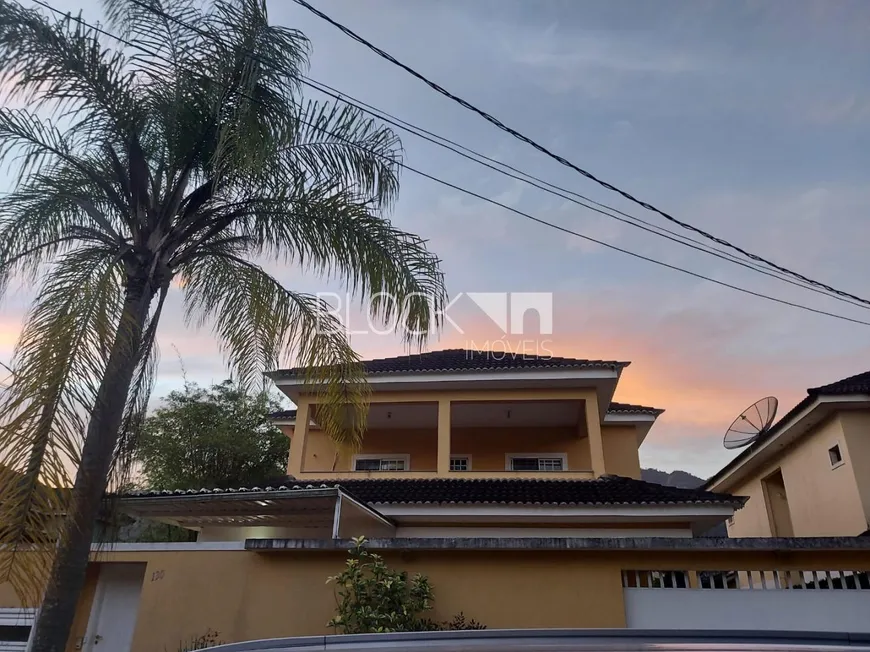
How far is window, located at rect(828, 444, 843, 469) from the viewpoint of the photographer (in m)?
12.3

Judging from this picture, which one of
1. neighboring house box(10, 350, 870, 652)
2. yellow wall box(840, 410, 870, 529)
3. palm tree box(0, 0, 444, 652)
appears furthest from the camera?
yellow wall box(840, 410, 870, 529)

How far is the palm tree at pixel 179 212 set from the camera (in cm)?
508

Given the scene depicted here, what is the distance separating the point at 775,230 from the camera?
1063cm

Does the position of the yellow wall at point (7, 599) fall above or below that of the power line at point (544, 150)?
below

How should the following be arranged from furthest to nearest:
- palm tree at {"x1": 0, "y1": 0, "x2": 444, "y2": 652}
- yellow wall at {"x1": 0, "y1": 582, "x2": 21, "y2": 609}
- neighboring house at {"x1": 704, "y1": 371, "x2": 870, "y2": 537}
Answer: neighboring house at {"x1": 704, "y1": 371, "x2": 870, "y2": 537}, yellow wall at {"x1": 0, "y1": 582, "x2": 21, "y2": 609}, palm tree at {"x1": 0, "y1": 0, "x2": 444, "y2": 652}

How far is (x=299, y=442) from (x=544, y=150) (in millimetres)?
8574

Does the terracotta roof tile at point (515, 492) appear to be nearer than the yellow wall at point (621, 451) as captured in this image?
Yes

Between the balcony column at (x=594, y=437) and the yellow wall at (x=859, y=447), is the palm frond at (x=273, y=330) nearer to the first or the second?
the balcony column at (x=594, y=437)

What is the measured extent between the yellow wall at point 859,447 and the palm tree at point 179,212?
10.4m

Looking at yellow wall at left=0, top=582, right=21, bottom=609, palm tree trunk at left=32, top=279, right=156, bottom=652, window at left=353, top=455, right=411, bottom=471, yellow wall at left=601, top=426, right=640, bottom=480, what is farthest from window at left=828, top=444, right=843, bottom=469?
yellow wall at left=0, top=582, right=21, bottom=609

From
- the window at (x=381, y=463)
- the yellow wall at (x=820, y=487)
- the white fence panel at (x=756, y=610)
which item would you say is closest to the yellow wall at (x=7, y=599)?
the window at (x=381, y=463)

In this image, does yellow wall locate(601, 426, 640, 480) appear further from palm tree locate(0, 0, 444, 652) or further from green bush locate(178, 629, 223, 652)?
green bush locate(178, 629, 223, 652)

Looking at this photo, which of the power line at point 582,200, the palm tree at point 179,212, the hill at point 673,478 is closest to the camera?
the palm tree at point 179,212

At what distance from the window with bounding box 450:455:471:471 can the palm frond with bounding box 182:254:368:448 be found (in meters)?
7.29
